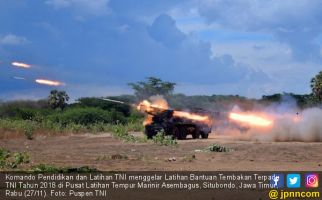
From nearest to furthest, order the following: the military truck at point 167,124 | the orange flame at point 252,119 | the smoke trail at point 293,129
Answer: the smoke trail at point 293,129 → the military truck at point 167,124 → the orange flame at point 252,119

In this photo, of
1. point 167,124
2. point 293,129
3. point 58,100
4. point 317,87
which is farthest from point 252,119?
point 58,100

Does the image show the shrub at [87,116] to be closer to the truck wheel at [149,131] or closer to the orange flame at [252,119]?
the orange flame at [252,119]

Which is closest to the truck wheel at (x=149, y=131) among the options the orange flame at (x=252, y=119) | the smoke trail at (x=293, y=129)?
the orange flame at (x=252, y=119)

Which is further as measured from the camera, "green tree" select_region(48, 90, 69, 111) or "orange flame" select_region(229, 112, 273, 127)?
"green tree" select_region(48, 90, 69, 111)

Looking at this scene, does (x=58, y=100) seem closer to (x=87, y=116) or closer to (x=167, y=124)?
(x=87, y=116)

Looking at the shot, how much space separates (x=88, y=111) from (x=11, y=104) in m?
12.9

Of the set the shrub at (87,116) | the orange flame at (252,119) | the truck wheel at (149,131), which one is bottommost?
the truck wheel at (149,131)

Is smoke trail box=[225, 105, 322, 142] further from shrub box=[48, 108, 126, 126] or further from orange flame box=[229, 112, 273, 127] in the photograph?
shrub box=[48, 108, 126, 126]

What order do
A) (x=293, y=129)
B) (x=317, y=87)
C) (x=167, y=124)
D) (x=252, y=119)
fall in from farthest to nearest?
(x=317, y=87), (x=252, y=119), (x=293, y=129), (x=167, y=124)

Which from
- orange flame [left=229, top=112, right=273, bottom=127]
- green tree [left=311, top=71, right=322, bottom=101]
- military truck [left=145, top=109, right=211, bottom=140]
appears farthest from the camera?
green tree [left=311, top=71, right=322, bottom=101]

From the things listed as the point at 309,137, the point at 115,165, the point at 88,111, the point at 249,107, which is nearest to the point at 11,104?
the point at 88,111

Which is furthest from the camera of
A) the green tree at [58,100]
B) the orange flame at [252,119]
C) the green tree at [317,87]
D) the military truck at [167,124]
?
the green tree at [58,100]

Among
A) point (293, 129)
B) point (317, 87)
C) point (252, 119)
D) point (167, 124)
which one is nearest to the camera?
point (167, 124)

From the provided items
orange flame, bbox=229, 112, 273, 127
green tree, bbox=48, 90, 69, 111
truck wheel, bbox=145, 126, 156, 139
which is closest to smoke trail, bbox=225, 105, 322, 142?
orange flame, bbox=229, 112, 273, 127
